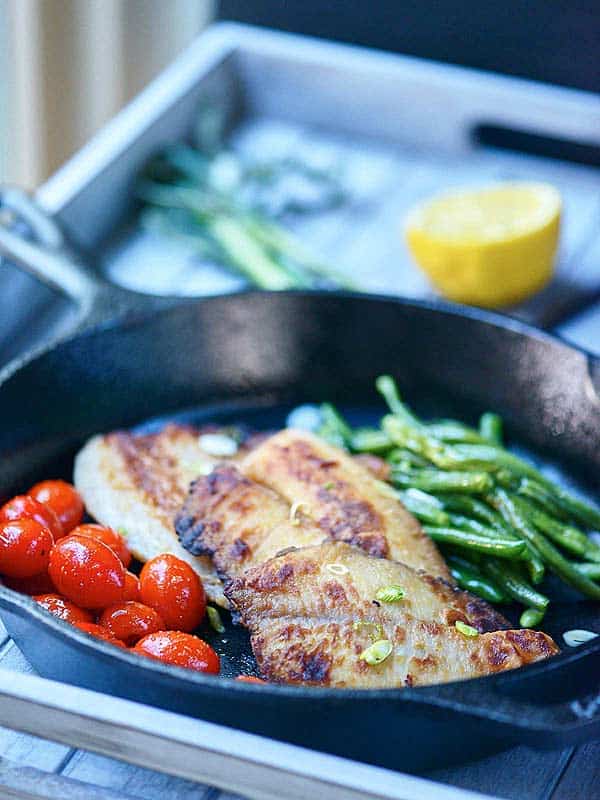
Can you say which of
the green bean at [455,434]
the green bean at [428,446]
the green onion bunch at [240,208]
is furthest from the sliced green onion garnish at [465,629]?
the green onion bunch at [240,208]

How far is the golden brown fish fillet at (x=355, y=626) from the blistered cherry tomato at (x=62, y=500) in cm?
50

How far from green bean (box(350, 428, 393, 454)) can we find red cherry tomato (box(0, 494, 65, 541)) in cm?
78

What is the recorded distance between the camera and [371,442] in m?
2.75

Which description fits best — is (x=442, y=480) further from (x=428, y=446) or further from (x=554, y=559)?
(x=554, y=559)

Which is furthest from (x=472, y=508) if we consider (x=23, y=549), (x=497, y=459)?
(x=23, y=549)

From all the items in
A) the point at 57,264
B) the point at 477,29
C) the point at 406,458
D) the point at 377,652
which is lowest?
the point at 406,458

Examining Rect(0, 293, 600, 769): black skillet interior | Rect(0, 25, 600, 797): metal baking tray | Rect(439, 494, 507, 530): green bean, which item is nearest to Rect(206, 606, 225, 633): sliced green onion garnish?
Rect(0, 293, 600, 769): black skillet interior

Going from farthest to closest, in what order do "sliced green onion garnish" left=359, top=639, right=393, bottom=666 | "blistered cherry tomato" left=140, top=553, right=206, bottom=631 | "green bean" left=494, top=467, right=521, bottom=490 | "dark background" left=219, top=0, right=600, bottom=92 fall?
"dark background" left=219, top=0, right=600, bottom=92, "green bean" left=494, top=467, right=521, bottom=490, "blistered cherry tomato" left=140, top=553, right=206, bottom=631, "sliced green onion garnish" left=359, top=639, right=393, bottom=666

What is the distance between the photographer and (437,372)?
9.69 ft

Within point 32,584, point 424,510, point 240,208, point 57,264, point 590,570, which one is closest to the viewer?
point 32,584

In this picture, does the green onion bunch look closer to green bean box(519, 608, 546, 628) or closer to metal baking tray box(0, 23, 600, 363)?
metal baking tray box(0, 23, 600, 363)

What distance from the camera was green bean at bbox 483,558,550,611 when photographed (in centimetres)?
229

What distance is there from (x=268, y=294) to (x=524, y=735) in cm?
153

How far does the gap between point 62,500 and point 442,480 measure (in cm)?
86
